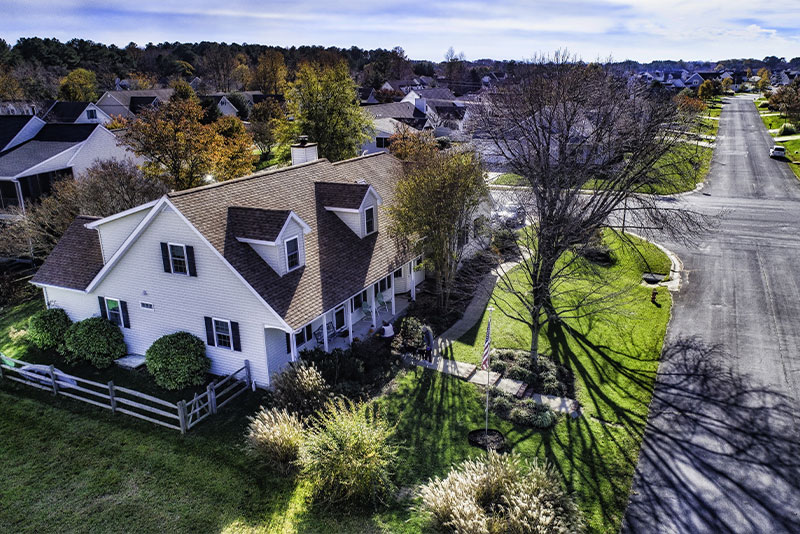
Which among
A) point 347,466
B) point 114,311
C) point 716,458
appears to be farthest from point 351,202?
point 716,458

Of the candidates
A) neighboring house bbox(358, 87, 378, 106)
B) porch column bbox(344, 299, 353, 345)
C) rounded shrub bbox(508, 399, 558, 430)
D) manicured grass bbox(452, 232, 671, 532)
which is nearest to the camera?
manicured grass bbox(452, 232, 671, 532)

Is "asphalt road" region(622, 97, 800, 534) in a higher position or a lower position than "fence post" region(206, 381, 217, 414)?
lower

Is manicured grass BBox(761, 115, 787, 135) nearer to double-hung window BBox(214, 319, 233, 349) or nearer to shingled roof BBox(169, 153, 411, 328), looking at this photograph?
shingled roof BBox(169, 153, 411, 328)

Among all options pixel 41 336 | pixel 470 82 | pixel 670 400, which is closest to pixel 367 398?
pixel 670 400

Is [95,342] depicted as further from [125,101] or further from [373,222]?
[125,101]

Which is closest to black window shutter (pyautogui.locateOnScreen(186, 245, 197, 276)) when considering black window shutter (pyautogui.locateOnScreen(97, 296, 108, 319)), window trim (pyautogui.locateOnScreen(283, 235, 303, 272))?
window trim (pyautogui.locateOnScreen(283, 235, 303, 272))

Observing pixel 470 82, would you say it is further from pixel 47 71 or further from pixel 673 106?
pixel 673 106

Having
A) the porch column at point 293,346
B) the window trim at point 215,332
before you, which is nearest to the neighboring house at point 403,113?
the window trim at point 215,332
